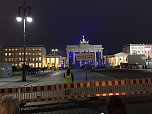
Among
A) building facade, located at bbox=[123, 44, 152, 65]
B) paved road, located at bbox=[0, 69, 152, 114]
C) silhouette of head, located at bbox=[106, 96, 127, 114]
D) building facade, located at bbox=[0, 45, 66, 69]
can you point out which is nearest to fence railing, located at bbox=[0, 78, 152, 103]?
paved road, located at bbox=[0, 69, 152, 114]

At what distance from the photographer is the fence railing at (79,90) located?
13.6 m

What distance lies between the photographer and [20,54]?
164 meters

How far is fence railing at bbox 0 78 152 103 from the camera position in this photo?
13.6 meters

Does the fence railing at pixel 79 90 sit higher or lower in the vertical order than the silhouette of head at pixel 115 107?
lower

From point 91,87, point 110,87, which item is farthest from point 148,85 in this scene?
point 91,87

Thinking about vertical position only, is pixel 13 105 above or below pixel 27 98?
above

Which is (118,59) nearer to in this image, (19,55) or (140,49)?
(140,49)

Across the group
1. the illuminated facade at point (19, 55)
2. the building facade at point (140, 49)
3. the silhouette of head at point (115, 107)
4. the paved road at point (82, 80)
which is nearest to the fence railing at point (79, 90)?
the paved road at point (82, 80)

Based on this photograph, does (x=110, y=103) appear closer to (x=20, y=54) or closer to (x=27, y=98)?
(x=27, y=98)

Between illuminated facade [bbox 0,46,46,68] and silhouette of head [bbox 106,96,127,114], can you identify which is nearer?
silhouette of head [bbox 106,96,127,114]

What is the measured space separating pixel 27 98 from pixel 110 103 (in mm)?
11165

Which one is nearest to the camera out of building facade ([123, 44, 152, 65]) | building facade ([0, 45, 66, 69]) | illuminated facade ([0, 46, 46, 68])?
building facade ([123, 44, 152, 65])

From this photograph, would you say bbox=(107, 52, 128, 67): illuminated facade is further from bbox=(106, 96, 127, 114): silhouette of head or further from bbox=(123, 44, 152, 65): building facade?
bbox=(106, 96, 127, 114): silhouette of head

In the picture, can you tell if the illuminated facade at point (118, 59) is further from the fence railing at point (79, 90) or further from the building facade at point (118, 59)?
the fence railing at point (79, 90)
